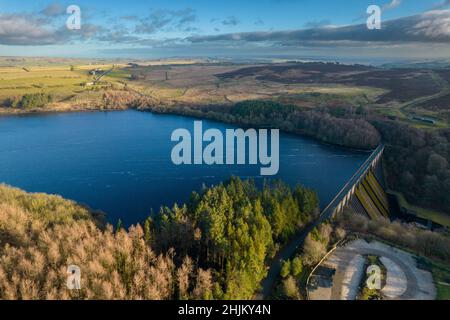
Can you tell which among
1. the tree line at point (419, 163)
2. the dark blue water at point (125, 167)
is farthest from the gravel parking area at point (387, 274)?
the tree line at point (419, 163)

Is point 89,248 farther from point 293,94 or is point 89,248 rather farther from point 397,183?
point 293,94

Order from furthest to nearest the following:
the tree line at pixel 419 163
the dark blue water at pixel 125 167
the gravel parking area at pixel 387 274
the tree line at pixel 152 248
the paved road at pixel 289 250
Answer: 1. the tree line at pixel 419 163
2. the dark blue water at pixel 125 167
3. the paved road at pixel 289 250
4. the gravel parking area at pixel 387 274
5. the tree line at pixel 152 248

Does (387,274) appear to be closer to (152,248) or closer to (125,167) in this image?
(152,248)

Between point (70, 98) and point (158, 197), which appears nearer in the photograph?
point (158, 197)

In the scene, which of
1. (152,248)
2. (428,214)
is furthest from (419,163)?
(152,248)

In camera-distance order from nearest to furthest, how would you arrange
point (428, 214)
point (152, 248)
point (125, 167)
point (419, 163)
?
point (152, 248) → point (428, 214) → point (419, 163) → point (125, 167)

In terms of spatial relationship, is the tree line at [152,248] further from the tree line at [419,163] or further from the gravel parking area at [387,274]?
the tree line at [419,163]
